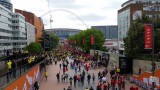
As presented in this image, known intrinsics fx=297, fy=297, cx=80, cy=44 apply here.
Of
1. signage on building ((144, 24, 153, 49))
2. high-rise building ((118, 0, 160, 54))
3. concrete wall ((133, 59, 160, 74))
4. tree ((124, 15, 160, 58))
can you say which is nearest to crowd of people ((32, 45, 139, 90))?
concrete wall ((133, 59, 160, 74))

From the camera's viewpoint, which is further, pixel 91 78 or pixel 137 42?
pixel 91 78

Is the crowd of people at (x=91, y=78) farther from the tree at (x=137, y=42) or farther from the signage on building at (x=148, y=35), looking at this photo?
the signage on building at (x=148, y=35)

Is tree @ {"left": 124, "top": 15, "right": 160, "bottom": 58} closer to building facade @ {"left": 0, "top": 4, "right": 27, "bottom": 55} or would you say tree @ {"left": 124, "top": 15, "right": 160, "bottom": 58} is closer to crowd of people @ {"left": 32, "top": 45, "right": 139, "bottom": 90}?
crowd of people @ {"left": 32, "top": 45, "right": 139, "bottom": 90}

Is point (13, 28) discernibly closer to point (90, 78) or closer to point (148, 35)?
point (90, 78)

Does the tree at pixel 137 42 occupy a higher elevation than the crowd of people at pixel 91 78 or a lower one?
higher

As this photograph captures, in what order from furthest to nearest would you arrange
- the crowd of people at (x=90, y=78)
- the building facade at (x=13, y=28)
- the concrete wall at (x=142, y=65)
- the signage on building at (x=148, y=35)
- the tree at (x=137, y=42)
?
1. the building facade at (x=13, y=28)
2. the tree at (x=137, y=42)
3. the concrete wall at (x=142, y=65)
4. the crowd of people at (x=90, y=78)
5. the signage on building at (x=148, y=35)

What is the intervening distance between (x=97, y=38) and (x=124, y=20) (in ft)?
36.8

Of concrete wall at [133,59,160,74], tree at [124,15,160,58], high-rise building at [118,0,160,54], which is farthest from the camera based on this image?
high-rise building at [118,0,160,54]

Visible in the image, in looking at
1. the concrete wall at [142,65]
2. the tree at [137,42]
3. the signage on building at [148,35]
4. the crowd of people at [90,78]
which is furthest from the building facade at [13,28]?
the signage on building at [148,35]

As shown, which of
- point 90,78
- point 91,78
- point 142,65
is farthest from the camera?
point 91,78

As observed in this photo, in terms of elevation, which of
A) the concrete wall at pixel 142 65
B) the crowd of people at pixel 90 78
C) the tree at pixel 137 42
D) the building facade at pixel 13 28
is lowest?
the crowd of people at pixel 90 78

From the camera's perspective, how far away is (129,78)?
39156 mm

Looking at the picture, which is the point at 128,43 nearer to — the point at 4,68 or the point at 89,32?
the point at 4,68

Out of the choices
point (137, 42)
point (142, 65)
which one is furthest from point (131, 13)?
point (142, 65)
